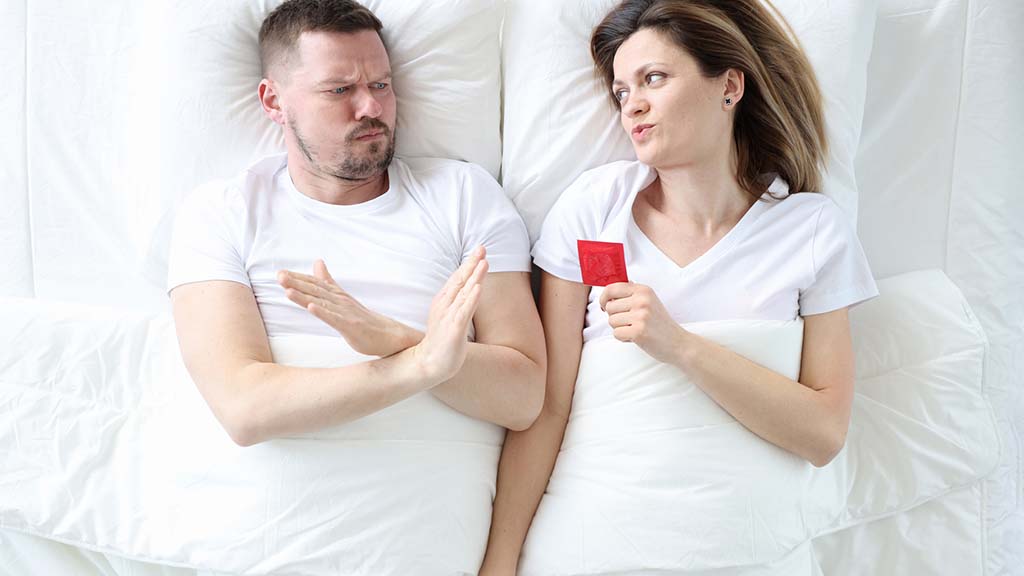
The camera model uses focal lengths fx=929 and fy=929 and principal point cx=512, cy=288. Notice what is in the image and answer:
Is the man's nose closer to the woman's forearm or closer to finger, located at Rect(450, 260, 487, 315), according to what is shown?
finger, located at Rect(450, 260, 487, 315)

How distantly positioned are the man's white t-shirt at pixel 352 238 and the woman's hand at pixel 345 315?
0.14m

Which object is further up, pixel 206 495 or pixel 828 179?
pixel 828 179

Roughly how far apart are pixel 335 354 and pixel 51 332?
567 mm

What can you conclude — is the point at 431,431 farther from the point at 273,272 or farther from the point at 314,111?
the point at 314,111

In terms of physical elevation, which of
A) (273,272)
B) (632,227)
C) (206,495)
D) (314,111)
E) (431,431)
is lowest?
(206,495)

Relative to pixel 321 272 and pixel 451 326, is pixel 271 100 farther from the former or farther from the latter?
pixel 451 326

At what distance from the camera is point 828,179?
1629mm

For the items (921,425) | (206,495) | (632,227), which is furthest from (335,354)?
(921,425)

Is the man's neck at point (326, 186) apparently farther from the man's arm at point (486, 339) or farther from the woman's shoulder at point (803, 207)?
the woman's shoulder at point (803, 207)

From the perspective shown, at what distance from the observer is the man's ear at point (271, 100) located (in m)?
1.61

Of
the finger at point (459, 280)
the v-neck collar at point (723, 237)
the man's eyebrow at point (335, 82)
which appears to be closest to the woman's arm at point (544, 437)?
the v-neck collar at point (723, 237)

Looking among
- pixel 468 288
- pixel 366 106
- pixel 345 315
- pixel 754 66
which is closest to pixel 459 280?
pixel 468 288

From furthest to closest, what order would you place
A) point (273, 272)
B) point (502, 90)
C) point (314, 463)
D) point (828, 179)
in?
1. point (502, 90)
2. point (828, 179)
3. point (273, 272)
4. point (314, 463)

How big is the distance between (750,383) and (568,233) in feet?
1.28
